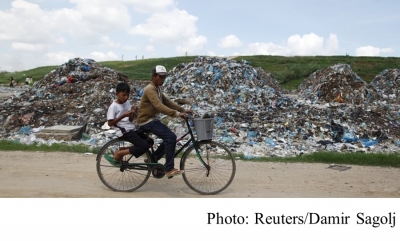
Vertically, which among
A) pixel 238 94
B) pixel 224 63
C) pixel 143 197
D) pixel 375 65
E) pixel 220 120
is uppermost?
pixel 375 65

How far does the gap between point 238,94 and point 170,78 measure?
369cm

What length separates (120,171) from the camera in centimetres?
539

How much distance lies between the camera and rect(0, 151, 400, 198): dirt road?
17.0 feet

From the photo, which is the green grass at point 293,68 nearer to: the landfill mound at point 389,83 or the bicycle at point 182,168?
the landfill mound at point 389,83

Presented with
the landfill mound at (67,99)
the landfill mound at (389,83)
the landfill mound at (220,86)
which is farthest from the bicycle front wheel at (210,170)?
the landfill mound at (389,83)

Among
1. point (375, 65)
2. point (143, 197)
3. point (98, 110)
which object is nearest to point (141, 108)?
point (143, 197)

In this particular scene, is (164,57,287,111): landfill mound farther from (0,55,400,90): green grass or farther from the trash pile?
(0,55,400,90): green grass

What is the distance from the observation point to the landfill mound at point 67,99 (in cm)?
1255

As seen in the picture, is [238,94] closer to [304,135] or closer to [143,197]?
[304,135]

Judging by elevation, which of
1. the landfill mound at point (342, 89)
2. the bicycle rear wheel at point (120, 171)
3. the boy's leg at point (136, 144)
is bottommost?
the bicycle rear wheel at point (120, 171)

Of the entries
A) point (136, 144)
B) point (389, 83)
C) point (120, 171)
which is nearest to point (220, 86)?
point (120, 171)

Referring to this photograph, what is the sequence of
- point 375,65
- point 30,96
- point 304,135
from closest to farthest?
point 304,135 < point 30,96 < point 375,65

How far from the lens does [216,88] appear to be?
14.3 m

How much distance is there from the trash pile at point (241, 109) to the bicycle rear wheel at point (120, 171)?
352 centimetres
